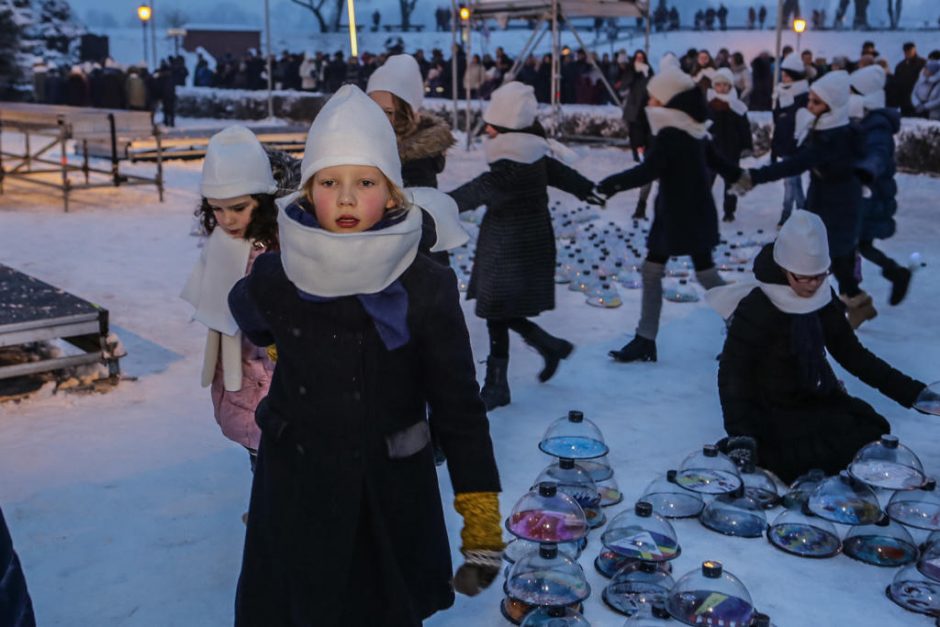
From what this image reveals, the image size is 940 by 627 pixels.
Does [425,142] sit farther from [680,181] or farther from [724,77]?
[724,77]

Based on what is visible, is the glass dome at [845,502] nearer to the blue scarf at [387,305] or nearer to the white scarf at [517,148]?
the white scarf at [517,148]

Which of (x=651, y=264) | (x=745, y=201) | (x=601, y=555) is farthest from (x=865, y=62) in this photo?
(x=601, y=555)

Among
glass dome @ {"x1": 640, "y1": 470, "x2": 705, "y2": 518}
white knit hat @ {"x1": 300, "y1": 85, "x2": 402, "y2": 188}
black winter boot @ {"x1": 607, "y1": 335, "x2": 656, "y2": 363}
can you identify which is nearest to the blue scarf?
white knit hat @ {"x1": 300, "y1": 85, "x2": 402, "y2": 188}

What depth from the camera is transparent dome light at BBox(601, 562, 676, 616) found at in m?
3.78

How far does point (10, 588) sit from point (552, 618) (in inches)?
75.3

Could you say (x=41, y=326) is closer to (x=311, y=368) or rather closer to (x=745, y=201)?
(x=311, y=368)

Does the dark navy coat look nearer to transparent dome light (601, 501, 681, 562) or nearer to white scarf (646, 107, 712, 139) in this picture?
white scarf (646, 107, 712, 139)

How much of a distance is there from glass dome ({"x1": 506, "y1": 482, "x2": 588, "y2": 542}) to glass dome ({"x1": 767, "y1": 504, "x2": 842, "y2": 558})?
930mm

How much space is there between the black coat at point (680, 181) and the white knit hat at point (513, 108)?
877mm

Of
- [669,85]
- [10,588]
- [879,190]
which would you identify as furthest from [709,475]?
[879,190]

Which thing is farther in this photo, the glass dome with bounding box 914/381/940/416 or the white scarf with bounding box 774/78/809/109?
the white scarf with bounding box 774/78/809/109

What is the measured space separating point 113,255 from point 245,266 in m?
7.51

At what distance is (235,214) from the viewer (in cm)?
376

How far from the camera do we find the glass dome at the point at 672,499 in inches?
180
